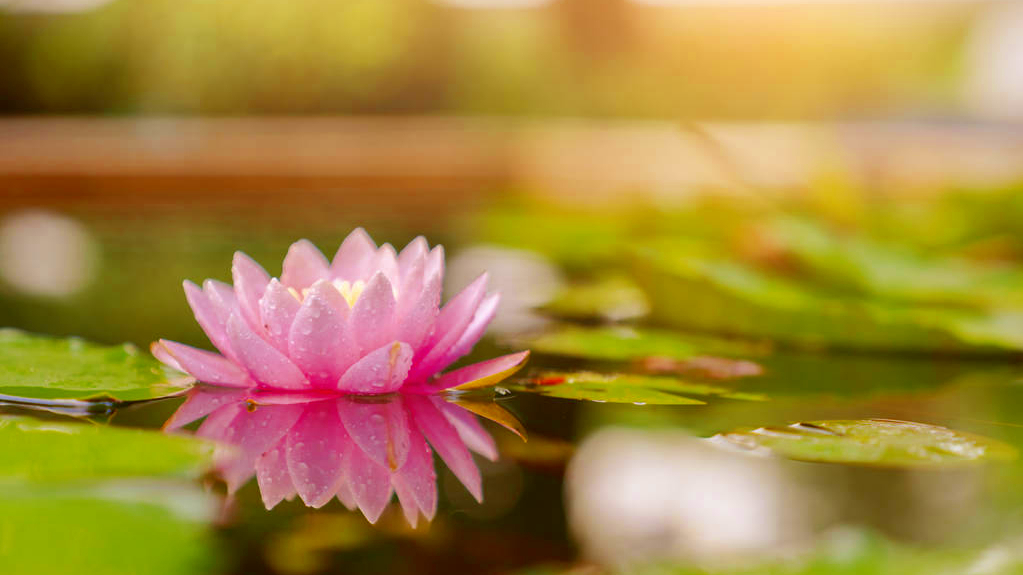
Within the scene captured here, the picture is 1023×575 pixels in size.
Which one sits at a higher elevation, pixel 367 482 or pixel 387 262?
pixel 387 262

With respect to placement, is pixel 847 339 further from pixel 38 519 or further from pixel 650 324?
pixel 38 519

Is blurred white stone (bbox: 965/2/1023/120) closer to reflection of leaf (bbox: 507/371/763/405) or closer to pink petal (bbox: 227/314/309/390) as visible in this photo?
reflection of leaf (bbox: 507/371/763/405)

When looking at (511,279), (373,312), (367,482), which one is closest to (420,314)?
(373,312)

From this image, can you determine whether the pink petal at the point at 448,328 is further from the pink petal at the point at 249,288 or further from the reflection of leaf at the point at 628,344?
the reflection of leaf at the point at 628,344

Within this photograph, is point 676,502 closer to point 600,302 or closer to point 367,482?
point 367,482

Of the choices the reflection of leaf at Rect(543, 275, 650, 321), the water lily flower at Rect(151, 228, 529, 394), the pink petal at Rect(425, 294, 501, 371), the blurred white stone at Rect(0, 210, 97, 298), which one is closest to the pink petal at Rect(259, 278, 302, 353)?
the water lily flower at Rect(151, 228, 529, 394)

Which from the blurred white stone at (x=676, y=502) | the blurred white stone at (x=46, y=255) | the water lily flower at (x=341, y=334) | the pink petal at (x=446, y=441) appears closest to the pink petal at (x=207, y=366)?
the water lily flower at (x=341, y=334)
